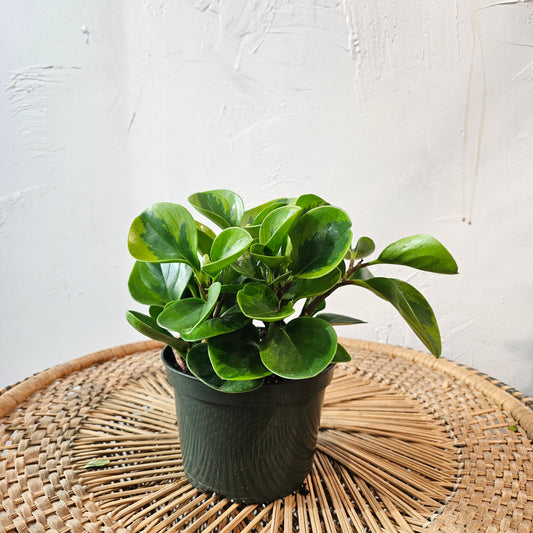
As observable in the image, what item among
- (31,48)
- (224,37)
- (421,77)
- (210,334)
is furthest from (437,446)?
(31,48)

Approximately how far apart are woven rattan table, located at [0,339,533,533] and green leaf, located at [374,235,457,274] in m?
0.25

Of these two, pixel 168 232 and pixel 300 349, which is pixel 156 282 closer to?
pixel 168 232

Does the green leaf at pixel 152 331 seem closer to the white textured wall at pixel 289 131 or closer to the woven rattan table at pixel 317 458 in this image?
the woven rattan table at pixel 317 458

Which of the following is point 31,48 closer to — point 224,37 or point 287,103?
point 224,37

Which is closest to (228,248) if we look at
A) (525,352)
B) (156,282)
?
(156,282)

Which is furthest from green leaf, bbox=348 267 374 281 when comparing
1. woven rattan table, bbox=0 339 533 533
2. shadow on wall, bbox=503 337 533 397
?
shadow on wall, bbox=503 337 533 397

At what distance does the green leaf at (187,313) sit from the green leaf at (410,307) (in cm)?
14

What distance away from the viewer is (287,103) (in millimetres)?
1029

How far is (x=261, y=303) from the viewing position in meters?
0.41

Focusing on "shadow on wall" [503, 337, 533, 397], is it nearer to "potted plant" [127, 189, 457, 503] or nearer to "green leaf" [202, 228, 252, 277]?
"potted plant" [127, 189, 457, 503]

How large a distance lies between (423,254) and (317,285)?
0.10m

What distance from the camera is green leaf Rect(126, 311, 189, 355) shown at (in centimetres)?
44

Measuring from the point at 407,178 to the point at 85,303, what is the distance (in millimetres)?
862

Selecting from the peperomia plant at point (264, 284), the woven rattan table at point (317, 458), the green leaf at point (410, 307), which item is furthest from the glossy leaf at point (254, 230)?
the woven rattan table at point (317, 458)
